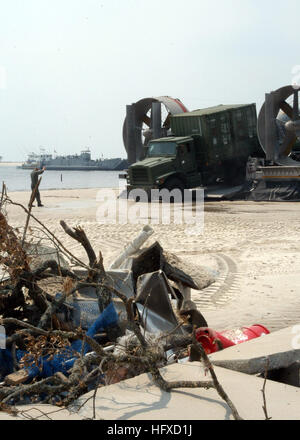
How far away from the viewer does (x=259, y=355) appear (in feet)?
11.4

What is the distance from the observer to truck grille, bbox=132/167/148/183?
19.9m

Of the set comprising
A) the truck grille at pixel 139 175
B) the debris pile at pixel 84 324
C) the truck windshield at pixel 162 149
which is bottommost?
the debris pile at pixel 84 324

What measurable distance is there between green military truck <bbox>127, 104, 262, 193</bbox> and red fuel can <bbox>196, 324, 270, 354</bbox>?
1543cm

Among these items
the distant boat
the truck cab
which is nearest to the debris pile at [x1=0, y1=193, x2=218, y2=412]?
the truck cab

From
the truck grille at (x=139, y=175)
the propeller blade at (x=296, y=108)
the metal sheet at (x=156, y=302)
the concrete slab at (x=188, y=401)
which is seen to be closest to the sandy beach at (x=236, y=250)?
the metal sheet at (x=156, y=302)

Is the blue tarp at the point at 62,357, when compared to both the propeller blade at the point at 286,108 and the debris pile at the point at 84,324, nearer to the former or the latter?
the debris pile at the point at 84,324

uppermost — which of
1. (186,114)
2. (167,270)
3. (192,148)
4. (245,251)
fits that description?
(186,114)

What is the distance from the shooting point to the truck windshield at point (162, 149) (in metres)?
20.2

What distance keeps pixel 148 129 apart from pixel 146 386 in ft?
72.6

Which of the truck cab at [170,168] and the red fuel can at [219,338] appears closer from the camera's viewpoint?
the red fuel can at [219,338]
